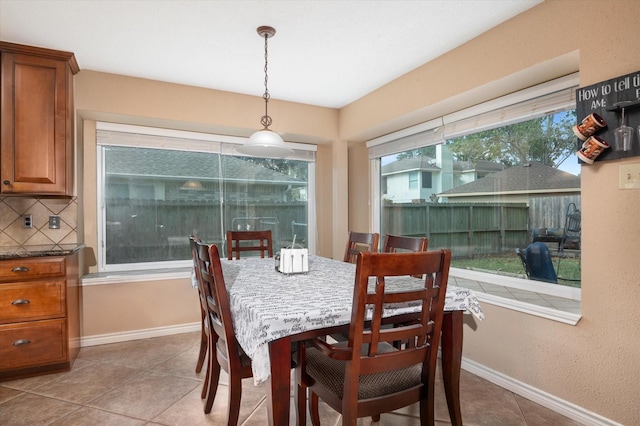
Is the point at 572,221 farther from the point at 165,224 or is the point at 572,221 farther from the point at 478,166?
the point at 165,224

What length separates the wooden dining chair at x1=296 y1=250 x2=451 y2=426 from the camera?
1292mm

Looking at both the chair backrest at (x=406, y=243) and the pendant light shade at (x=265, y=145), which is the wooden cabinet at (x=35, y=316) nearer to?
the pendant light shade at (x=265, y=145)

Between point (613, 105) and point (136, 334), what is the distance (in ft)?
12.6

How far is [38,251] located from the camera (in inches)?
101

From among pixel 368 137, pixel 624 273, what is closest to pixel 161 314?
pixel 368 137

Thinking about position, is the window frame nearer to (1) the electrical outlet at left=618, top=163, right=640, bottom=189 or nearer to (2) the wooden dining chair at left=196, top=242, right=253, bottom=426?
(1) the electrical outlet at left=618, top=163, right=640, bottom=189

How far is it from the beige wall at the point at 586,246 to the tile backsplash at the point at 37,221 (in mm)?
3311

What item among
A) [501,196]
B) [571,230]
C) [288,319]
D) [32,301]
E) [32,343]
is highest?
A: [501,196]

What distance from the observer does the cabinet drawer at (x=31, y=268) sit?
2.45 meters

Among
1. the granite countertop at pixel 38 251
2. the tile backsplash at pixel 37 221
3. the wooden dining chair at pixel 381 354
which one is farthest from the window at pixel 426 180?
the tile backsplash at pixel 37 221

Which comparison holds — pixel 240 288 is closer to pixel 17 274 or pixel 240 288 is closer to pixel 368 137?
pixel 17 274

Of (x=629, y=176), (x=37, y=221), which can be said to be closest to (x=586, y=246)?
(x=629, y=176)

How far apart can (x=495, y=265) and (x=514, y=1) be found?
1.81 meters

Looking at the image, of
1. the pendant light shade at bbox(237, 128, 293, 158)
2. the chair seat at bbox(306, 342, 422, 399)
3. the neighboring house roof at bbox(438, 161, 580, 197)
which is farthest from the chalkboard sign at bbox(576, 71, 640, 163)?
the pendant light shade at bbox(237, 128, 293, 158)
